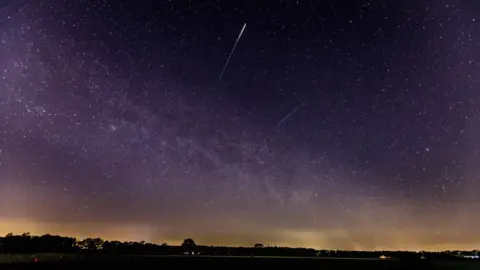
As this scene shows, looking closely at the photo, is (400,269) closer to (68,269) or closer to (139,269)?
(139,269)

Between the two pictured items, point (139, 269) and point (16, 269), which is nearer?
point (16, 269)

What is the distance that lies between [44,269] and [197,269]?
25.2m

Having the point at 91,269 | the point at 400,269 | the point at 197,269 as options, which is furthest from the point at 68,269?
the point at 400,269

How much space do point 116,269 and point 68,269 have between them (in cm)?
717

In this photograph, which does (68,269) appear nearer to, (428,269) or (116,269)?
(116,269)

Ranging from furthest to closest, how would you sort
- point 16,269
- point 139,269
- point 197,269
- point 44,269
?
point 197,269
point 139,269
point 44,269
point 16,269

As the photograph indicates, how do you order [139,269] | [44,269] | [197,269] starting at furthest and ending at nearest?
[197,269] < [139,269] < [44,269]

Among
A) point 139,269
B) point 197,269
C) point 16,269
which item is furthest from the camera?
point 197,269

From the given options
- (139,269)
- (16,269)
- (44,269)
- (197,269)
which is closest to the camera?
(16,269)

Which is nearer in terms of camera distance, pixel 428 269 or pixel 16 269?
pixel 16 269

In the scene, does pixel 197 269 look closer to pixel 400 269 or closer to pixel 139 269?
pixel 139 269

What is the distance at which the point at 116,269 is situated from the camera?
8062 cm

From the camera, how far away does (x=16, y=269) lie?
2694 inches

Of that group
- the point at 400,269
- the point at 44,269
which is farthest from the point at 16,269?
the point at 400,269
